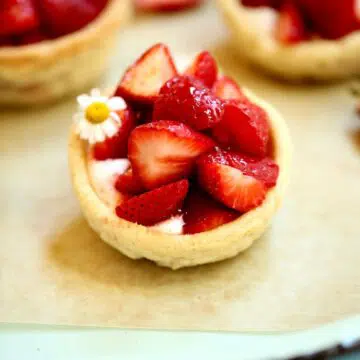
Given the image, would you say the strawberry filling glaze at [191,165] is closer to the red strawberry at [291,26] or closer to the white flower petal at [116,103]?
the white flower petal at [116,103]

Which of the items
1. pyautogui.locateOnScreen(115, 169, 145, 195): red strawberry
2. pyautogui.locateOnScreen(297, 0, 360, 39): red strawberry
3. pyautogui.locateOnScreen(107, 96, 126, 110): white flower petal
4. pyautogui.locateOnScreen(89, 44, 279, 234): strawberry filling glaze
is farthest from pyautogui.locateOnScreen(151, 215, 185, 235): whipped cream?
pyautogui.locateOnScreen(297, 0, 360, 39): red strawberry

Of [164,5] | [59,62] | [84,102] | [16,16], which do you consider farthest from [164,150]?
[164,5]

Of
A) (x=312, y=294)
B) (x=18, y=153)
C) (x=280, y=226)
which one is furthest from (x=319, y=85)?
(x=18, y=153)

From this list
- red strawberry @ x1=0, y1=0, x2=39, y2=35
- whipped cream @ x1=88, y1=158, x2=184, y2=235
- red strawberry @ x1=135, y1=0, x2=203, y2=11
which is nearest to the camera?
whipped cream @ x1=88, y1=158, x2=184, y2=235

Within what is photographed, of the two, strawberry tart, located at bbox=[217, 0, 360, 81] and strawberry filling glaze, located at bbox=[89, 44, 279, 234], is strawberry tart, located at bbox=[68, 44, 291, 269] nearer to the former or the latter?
strawberry filling glaze, located at bbox=[89, 44, 279, 234]

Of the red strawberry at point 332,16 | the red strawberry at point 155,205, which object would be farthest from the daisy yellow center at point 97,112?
the red strawberry at point 332,16

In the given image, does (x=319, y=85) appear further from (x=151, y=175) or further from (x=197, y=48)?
(x=151, y=175)
